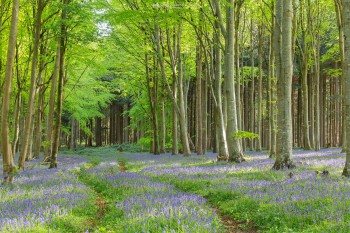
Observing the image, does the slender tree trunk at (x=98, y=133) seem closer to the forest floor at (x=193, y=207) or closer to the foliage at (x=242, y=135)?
the foliage at (x=242, y=135)

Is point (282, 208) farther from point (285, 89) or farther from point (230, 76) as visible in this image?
point (230, 76)

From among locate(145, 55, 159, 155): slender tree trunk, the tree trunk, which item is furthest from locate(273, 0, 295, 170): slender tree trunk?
locate(145, 55, 159, 155): slender tree trunk

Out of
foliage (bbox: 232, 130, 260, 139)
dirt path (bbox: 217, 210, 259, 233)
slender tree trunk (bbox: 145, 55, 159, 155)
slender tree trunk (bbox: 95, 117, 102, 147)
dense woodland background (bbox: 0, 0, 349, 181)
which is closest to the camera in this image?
dirt path (bbox: 217, 210, 259, 233)

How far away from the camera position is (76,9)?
1513cm

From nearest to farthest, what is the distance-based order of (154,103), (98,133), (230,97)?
(230,97)
(154,103)
(98,133)

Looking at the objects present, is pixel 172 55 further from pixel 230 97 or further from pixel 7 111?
pixel 7 111

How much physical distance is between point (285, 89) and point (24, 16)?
55.9 ft

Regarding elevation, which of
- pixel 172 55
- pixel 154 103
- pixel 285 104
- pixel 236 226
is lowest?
pixel 236 226

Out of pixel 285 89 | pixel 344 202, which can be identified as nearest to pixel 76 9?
pixel 285 89

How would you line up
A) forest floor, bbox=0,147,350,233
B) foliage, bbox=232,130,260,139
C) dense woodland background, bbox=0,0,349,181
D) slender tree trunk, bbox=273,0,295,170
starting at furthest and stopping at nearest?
1. foliage, bbox=232,130,260,139
2. dense woodland background, bbox=0,0,349,181
3. slender tree trunk, bbox=273,0,295,170
4. forest floor, bbox=0,147,350,233

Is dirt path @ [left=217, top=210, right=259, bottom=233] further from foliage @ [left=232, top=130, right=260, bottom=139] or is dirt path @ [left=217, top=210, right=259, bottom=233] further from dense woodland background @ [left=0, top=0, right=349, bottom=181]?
foliage @ [left=232, top=130, right=260, bottom=139]

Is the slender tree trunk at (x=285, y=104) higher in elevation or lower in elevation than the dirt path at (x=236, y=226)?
higher

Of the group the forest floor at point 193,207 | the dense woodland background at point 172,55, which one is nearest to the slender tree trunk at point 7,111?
the dense woodland background at point 172,55

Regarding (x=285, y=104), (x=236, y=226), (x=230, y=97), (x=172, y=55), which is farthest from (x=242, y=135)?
(x=172, y=55)
